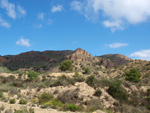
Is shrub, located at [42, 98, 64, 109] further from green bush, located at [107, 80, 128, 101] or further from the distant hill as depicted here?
the distant hill

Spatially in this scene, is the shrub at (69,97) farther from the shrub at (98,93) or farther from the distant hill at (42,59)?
the distant hill at (42,59)

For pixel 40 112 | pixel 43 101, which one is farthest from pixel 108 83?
pixel 40 112

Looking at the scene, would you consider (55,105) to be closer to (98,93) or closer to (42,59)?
(98,93)

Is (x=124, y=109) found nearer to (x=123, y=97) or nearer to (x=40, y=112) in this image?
(x=123, y=97)

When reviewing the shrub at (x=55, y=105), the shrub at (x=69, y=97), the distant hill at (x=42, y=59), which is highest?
the distant hill at (x=42, y=59)

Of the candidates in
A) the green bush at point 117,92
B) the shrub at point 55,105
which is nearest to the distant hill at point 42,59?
the green bush at point 117,92

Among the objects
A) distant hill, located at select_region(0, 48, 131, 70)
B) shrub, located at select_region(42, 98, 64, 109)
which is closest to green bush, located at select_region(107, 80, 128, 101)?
shrub, located at select_region(42, 98, 64, 109)

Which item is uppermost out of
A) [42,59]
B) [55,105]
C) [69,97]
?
[42,59]

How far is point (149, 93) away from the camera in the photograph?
19766mm

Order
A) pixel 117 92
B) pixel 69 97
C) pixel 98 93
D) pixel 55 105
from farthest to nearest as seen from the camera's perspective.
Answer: pixel 117 92 < pixel 98 93 < pixel 69 97 < pixel 55 105

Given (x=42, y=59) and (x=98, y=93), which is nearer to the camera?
(x=98, y=93)

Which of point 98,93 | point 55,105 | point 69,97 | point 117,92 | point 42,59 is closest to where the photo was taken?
point 55,105

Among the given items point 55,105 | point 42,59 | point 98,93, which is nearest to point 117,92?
point 98,93

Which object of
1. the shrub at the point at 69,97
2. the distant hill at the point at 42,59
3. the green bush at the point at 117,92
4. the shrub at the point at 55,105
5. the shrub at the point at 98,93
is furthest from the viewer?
the distant hill at the point at 42,59
